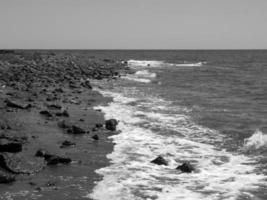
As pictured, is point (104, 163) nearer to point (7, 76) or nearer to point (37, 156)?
point (37, 156)

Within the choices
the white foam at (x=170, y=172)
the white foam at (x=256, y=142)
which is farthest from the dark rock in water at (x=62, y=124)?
the white foam at (x=256, y=142)

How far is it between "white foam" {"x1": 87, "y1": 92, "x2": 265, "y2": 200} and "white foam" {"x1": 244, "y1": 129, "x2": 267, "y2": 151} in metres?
1.66

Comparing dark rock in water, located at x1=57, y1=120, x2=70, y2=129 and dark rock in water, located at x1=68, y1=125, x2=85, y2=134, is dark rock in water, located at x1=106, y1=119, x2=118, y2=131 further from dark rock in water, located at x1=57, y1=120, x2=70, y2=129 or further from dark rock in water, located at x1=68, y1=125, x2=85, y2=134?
dark rock in water, located at x1=57, y1=120, x2=70, y2=129

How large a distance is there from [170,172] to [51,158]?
4.43m

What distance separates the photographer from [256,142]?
60.0 feet

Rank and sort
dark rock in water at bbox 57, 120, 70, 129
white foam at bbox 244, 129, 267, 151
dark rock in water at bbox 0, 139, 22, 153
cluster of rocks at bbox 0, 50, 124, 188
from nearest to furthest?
1. cluster of rocks at bbox 0, 50, 124, 188
2. dark rock in water at bbox 0, 139, 22, 153
3. white foam at bbox 244, 129, 267, 151
4. dark rock in water at bbox 57, 120, 70, 129

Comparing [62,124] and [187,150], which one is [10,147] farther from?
[187,150]

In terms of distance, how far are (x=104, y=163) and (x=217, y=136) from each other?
769 cm

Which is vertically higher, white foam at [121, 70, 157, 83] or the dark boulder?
white foam at [121, 70, 157, 83]

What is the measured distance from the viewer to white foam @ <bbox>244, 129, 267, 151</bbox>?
58.1ft

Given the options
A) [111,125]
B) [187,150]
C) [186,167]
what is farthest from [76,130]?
[186,167]

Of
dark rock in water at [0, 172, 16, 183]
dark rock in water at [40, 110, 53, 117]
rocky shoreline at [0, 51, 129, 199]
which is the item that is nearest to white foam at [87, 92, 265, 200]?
rocky shoreline at [0, 51, 129, 199]

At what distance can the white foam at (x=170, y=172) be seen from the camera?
11.8 m

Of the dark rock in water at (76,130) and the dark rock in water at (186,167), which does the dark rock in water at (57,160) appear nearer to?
the dark rock in water at (186,167)
